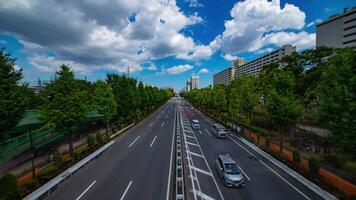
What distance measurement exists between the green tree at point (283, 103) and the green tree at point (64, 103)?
21.4 meters

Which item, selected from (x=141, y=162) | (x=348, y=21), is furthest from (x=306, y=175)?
(x=348, y=21)

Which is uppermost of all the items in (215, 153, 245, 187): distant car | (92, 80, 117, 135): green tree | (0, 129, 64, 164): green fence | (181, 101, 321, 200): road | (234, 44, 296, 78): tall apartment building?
(234, 44, 296, 78): tall apartment building

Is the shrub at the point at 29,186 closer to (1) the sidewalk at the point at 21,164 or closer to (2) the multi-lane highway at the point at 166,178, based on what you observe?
(2) the multi-lane highway at the point at 166,178

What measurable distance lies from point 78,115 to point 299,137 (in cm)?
2977

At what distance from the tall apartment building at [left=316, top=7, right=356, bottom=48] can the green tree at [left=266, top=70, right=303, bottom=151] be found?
66138mm

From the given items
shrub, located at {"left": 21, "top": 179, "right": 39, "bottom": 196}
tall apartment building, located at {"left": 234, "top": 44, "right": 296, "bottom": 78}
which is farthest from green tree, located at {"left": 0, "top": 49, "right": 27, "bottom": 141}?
tall apartment building, located at {"left": 234, "top": 44, "right": 296, "bottom": 78}

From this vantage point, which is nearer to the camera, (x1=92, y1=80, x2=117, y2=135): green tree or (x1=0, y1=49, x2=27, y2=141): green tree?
(x1=0, y1=49, x2=27, y2=141): green tree

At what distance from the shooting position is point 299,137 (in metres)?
26.5

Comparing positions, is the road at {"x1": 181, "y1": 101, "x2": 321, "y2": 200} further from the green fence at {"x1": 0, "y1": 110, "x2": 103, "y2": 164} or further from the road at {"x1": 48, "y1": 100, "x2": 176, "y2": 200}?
the green fence at {"x1": 0, "y1": 110, "x2": 103, "y2": 164}

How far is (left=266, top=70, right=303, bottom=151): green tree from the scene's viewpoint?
1941cm

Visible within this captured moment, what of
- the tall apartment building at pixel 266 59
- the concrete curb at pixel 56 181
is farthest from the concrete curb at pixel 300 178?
the tall apartment building at pixel 266 59

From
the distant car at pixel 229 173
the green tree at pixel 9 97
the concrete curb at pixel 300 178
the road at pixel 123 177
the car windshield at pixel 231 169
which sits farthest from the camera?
the car windshield at pixel 231 169

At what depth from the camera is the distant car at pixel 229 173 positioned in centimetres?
1369

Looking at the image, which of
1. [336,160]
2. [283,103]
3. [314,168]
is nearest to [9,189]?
[314,168]
